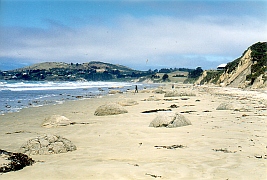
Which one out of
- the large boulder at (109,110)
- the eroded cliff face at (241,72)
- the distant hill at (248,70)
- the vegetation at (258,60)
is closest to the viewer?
the large boulder at (109,110)

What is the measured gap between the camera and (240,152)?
7109 mm

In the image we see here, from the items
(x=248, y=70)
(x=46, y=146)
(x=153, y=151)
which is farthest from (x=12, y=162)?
(x=248, y=70)

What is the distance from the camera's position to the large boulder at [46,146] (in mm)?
7484

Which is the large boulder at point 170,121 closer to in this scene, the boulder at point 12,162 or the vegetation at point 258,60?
the boulder at point 12,162

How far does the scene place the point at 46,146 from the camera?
7.59 m

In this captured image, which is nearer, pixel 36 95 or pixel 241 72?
pixel 36 95

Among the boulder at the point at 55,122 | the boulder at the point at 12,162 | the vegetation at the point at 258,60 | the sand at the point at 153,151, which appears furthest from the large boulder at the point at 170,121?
the vegetation at the point at 258,60

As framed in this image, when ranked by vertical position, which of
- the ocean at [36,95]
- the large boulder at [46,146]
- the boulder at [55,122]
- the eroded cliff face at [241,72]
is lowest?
the ocean at [36,95]

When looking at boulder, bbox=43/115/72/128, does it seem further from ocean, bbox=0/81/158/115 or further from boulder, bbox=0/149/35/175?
ocean, bbox=0/81/158/115

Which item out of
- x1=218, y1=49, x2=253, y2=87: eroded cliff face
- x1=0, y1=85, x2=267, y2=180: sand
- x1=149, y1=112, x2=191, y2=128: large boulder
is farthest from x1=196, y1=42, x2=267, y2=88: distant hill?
x1=0, y1=85, x2=267, y2=180: sand

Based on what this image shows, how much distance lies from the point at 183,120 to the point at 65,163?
5.93 meters

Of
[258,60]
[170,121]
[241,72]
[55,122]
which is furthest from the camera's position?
A: [241,72]

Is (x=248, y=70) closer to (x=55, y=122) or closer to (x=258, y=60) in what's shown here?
(x=258, y=60)

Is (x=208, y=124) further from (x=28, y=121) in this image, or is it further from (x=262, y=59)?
(x=262, y=59)
